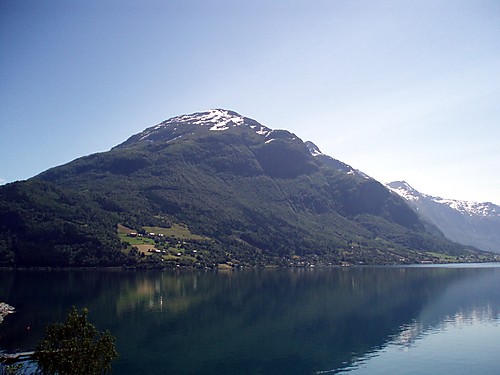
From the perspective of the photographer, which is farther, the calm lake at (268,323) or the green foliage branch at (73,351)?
the calm lake at (268,323)

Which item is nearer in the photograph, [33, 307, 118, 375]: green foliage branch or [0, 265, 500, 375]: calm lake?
[33, 307, 118, 375]: green foliage branch

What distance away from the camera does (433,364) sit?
2751 inches

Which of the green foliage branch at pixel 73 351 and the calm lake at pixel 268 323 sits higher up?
the green foliage branch at pixel 73 351

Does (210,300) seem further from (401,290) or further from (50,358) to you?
(50,358)

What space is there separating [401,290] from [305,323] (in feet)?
260

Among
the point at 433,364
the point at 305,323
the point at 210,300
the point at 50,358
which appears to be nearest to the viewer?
the point at 50,358

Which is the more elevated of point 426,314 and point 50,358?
point 50,358

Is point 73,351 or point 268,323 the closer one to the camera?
point 73,351

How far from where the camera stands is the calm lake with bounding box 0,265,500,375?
227 ft

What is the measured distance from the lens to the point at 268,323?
102625 millimetres

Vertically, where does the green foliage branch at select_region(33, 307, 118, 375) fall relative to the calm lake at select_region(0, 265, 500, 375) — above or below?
above

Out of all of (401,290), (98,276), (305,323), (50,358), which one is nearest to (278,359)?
(305,323)

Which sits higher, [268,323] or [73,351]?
[73,351]

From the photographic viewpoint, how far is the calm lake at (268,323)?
227 feet
